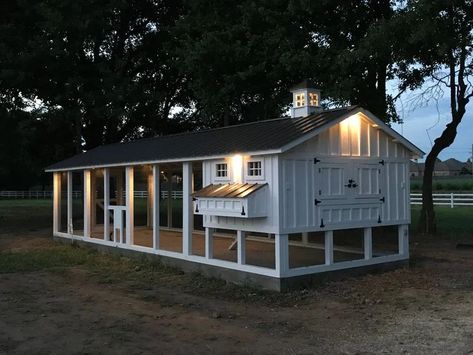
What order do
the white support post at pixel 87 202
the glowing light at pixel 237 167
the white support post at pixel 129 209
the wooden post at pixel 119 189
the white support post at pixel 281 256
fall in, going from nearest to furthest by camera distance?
the white support post at pixel 281 256 < the glowing light at pixel 237 167 < the white support post at pixel 129 209 < the white support post at pixel 87 202 < the wooden post at pixel 119 189

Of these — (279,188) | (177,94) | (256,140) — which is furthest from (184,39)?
(279,188)

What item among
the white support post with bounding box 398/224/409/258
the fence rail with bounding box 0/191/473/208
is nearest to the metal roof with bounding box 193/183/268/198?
the white support post with bounding box 398/224/409/258

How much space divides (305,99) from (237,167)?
2464mm

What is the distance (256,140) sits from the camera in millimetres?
10039

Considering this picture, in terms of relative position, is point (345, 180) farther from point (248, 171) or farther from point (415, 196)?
point (415, 196)

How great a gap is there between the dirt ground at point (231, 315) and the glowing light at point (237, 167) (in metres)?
1.95

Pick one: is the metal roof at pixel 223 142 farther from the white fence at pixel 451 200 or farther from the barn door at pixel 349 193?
the white fence at pixel 451 200

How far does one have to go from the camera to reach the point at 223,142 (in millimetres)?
11070

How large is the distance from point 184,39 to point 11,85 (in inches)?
240

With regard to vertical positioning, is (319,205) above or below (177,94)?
below

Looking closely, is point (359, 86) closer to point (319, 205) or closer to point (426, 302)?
point (319, 205)

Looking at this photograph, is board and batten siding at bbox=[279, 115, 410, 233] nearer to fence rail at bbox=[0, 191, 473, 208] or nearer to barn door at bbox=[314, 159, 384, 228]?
barn door at bbox=[314, 159, 384, 228]

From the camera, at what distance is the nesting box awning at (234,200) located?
359 inches

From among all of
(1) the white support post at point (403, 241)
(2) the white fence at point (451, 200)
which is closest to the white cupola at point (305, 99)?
(1) the white support post at point (403, 241)
